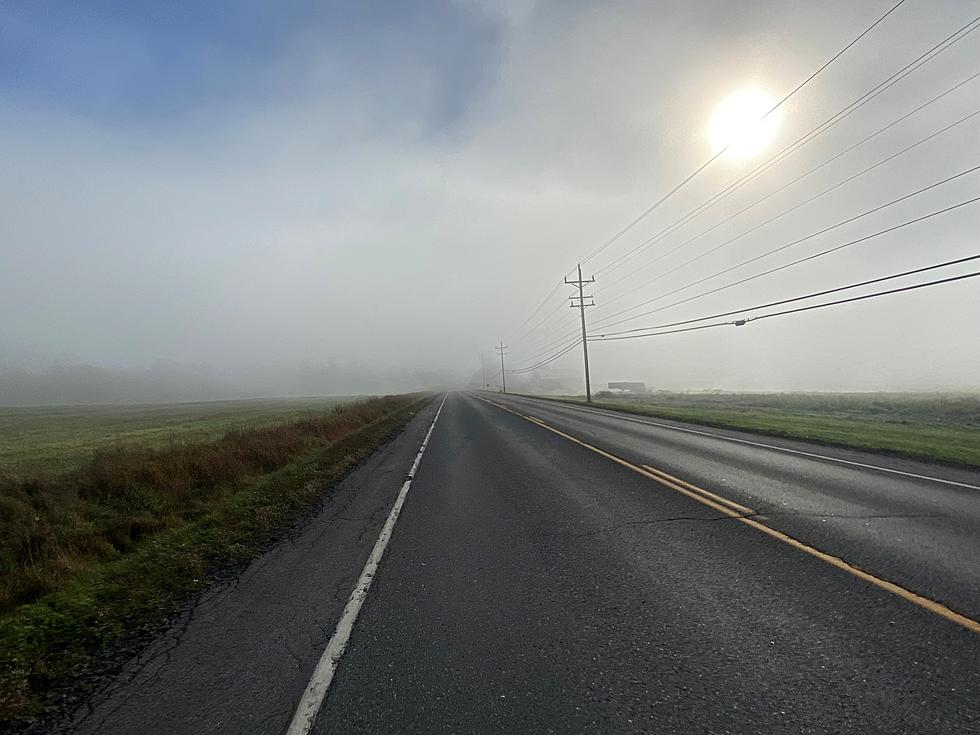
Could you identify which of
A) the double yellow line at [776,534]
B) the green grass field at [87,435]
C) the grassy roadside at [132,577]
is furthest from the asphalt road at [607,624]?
the green grass field at [87,435]

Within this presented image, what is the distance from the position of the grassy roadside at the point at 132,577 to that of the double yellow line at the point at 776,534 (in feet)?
21.1

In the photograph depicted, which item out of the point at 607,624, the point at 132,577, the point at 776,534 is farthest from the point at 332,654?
the point at 776,534

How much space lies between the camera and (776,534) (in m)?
5.28

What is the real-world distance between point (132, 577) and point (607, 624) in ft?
17.1

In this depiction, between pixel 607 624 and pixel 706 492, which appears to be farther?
pixel 706 492

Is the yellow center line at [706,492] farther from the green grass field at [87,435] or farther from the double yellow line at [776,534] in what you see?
the green grass field at [87,435]

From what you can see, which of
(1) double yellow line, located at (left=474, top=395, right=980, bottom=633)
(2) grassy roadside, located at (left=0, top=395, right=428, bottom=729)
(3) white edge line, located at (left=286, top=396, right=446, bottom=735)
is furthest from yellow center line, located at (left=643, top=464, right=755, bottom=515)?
(2) grassy roadside, located at (left=0, top=395, right=428, bottom=729)

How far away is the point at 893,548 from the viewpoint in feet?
15.5

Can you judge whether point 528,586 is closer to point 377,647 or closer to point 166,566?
point 377,647

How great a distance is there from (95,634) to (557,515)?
5214mm

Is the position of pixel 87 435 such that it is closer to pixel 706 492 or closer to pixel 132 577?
pixel 132 577

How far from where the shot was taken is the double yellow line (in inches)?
134

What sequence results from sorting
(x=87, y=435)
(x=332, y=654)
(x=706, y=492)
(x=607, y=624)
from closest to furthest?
(x=332, y=654), (x=607, y=624), (x=706, y=492), (x=87, y=435)

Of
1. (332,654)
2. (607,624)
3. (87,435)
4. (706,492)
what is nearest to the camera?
(332,654)
